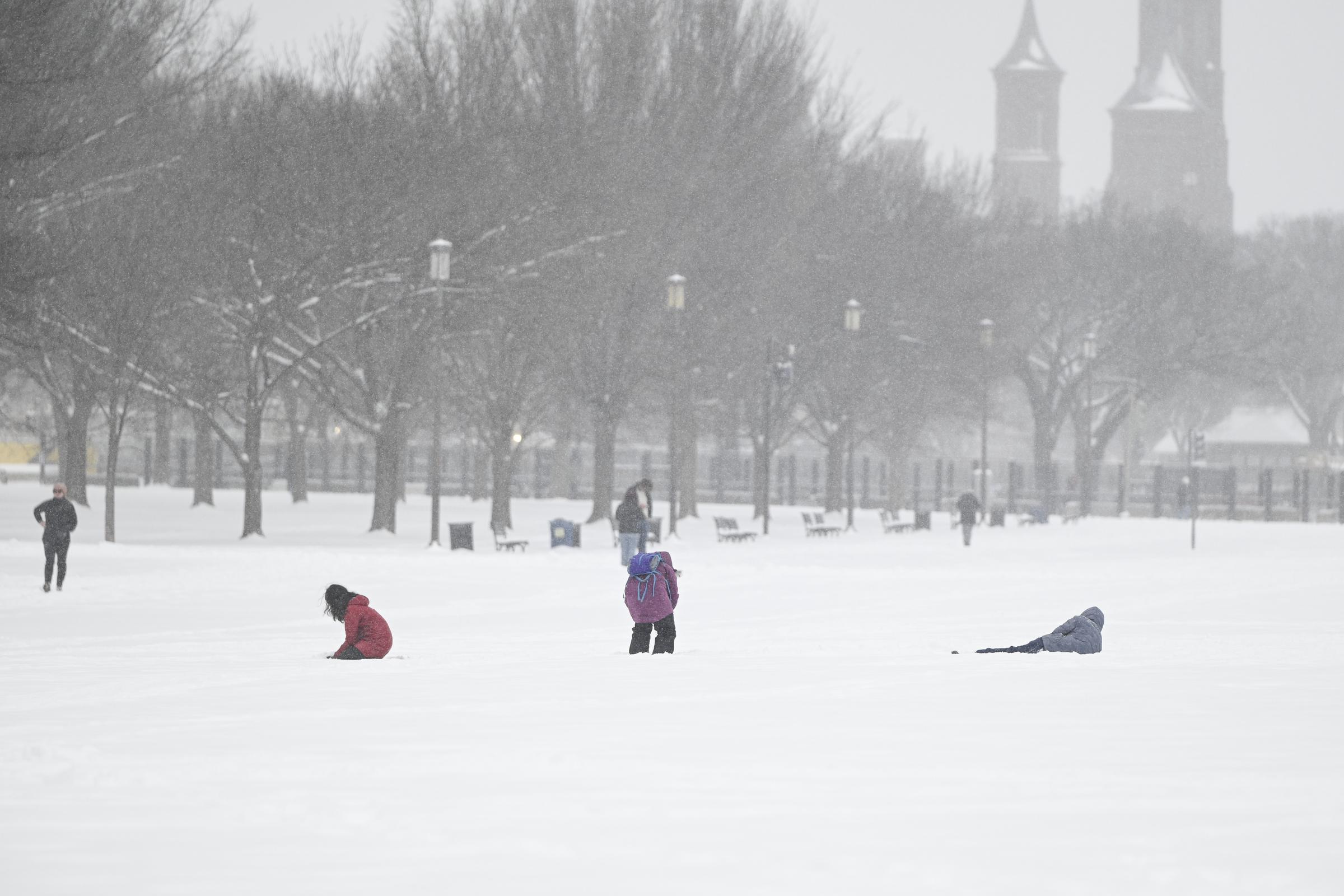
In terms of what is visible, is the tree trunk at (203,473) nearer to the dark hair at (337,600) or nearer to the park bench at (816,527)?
the park bench at (816,527)

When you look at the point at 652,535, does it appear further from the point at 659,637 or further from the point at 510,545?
the point at 659,637

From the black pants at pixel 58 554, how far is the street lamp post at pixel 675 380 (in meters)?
17.8

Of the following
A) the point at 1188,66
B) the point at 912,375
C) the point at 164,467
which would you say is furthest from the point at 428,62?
the point at 1188,66

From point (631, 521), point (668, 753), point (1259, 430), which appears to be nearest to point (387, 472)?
point (631, 521)

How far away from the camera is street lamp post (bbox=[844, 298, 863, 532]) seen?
4922cm

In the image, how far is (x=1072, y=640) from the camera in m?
16.7

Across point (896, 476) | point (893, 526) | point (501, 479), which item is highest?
point (896, 476)

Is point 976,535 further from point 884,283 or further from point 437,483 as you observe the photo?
point 437,483

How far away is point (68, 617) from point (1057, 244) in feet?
178

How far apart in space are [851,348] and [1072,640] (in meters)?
→ 38.9

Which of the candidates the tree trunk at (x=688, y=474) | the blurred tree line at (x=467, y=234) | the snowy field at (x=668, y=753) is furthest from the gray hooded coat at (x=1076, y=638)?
the tree trunk at (x=688, y=474)

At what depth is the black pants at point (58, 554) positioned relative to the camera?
24328 mm

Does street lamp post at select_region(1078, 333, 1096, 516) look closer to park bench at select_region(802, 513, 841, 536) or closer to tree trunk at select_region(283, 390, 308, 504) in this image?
park bench at select_region(802, 513, 841, 536)

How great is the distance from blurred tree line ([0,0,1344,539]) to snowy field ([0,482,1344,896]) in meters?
13.1
